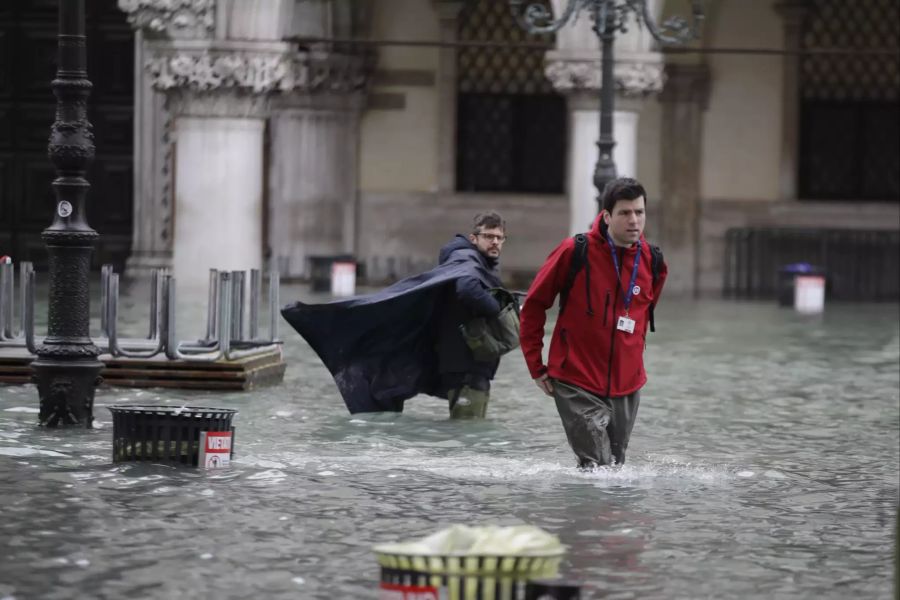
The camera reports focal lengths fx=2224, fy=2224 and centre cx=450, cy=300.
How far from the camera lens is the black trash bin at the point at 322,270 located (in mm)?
24359

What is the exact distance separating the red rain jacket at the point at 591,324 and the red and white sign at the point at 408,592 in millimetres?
3538

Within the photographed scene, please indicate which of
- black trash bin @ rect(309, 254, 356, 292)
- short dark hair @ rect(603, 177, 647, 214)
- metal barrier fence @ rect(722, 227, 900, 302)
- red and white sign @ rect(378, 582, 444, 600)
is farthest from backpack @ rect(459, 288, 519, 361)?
metal barrier fence @ rect(722, 227, 900, 302)

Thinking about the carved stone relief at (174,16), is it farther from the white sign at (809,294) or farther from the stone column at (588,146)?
the white sign at (809,294)

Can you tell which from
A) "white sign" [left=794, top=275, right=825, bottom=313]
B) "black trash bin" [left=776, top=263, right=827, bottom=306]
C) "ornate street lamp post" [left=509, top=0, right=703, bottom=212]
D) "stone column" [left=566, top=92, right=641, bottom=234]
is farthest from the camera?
"black trash bin" [left=776, top=263, right=827, bottom=306]

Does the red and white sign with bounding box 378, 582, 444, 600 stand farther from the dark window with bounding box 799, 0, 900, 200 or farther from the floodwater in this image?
the dark window with bounding box 799, 0, 900, 200

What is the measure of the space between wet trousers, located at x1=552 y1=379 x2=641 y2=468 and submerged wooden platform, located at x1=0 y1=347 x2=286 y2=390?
4555 mm

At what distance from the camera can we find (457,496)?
9508 mm

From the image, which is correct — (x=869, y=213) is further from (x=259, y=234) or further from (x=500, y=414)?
(x=500, y=414)

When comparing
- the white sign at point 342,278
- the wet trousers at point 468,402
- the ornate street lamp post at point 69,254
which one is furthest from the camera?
the white sign at point 342,278

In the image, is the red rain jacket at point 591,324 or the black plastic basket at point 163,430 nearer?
the red rain jacket at point 591,324

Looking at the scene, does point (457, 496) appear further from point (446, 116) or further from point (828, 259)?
point (446, 116)

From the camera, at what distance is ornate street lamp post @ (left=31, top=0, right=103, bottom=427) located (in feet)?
38.2

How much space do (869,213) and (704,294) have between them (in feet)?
7.23

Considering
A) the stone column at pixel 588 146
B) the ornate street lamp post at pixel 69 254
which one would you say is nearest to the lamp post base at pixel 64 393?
the ornate street lamp post at pixel 69 254
